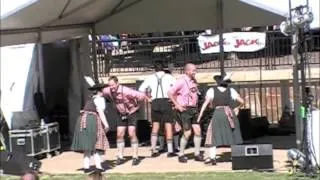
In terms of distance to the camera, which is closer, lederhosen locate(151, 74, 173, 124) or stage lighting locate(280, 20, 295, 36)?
stage lighting locate(280, 20, 295, 36)

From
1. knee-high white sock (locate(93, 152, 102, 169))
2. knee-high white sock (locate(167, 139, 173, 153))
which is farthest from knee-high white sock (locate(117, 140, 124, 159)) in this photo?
knee-high white sock (locate(93, 152, 102, 169))

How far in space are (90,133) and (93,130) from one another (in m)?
0.07

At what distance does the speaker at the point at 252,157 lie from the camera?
1241 centimetres

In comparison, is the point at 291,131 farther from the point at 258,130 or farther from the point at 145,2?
the point at 145,2

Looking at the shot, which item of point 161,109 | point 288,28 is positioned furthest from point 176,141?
point 288,28

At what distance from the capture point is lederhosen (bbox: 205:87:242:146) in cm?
1295

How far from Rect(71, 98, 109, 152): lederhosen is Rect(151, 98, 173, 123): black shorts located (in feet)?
6.34

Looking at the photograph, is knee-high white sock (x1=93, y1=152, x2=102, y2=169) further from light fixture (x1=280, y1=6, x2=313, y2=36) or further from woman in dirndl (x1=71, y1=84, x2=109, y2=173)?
light fixture (x1=280, y1=6, x2=313, y2=36)

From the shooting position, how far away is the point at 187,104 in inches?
538

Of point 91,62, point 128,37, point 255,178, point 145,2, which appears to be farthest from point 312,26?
point 128,37

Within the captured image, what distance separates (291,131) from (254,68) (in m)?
2.58

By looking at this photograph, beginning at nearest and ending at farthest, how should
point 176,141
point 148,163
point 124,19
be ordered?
point 148,163 < point 176,141 < point 124,19

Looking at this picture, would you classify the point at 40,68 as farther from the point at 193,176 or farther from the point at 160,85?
the point at 193,176

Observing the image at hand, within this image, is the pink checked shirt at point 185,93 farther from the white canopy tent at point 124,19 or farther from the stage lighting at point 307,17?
the stage lighting at point 307,17
